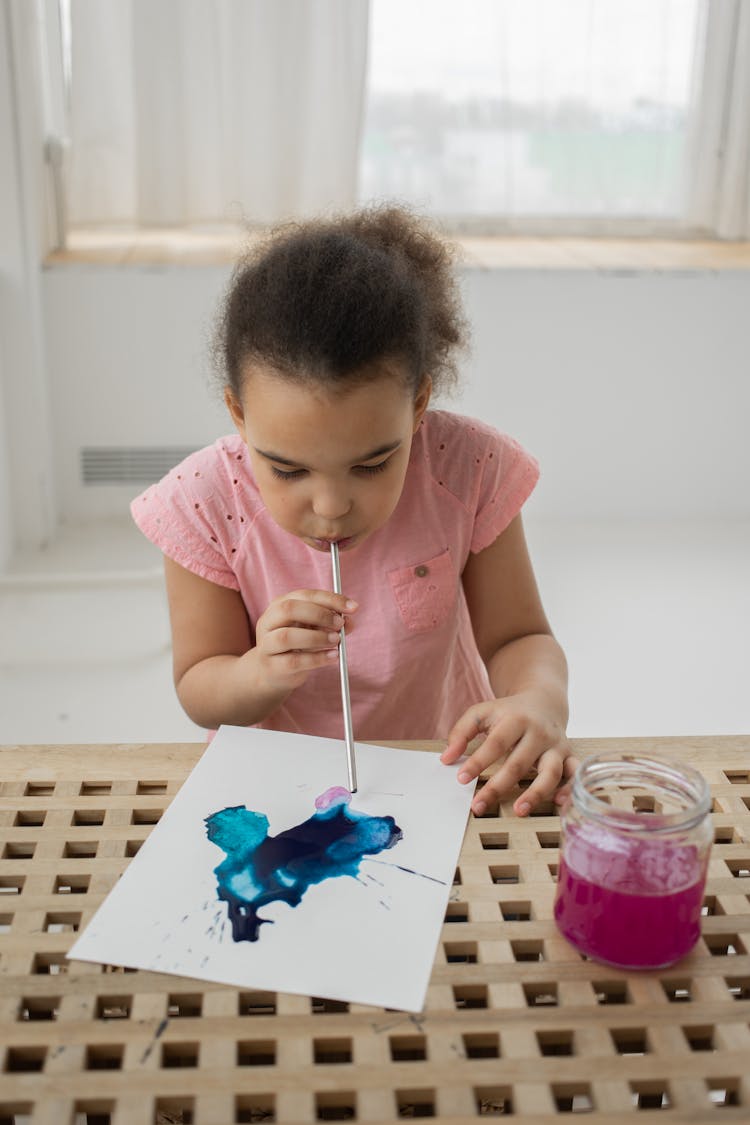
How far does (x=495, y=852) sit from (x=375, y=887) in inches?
3.3

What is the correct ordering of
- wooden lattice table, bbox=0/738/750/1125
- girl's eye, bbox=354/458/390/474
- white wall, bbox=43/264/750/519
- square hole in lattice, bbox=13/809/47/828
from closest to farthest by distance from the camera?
wooden lattice table, bbox=0/738/750/1125 < square hole in lattice, bbox=13/809/47/828 < girl's eye, bbox=354/458/390/474 < white wall, bbox=43/264/750/519

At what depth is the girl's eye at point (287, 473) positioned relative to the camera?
2.80 ft

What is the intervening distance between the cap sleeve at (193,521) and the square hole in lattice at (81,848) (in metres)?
0.39

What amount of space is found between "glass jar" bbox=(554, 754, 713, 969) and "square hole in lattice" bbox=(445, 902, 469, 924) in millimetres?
62

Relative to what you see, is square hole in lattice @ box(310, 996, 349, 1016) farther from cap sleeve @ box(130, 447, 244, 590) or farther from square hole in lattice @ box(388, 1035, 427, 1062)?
cap sleeve @ box(130, 447, 244, 590)

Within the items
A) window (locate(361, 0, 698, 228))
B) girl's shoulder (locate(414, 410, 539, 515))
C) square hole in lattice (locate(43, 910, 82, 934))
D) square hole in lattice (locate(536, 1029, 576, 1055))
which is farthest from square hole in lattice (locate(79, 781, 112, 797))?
window (locate(361, 0, 698, 228))

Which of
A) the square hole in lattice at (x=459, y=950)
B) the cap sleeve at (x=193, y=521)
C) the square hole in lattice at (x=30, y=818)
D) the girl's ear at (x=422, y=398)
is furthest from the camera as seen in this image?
the cap sleeve at (x=193, y=521)

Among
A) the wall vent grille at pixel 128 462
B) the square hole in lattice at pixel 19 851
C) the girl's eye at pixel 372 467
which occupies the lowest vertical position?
the wall vent grille at pixel 128 462

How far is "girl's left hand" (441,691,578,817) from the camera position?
77cm

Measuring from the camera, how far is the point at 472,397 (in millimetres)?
2723

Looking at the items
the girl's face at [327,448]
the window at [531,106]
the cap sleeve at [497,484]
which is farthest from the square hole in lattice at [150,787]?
the window at [531,106]

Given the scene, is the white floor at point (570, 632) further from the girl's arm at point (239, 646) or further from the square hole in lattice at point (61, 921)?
the square hole in lattice at point (61, 921)

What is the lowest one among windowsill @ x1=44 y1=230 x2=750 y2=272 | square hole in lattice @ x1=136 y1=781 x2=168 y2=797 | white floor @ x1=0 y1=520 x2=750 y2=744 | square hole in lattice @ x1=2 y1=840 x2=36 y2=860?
white floor @ x1=0 y1=520 x2=750 y2=744

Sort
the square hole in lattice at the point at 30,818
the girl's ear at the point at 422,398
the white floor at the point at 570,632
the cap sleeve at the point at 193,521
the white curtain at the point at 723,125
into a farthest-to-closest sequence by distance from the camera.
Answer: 1. the white curtain at the point at 723,125
2. the white floor at the point at 570,632
3. the cap sleeve at the point at 193,521
4. the girl's ear at the point at 422,398
5. the square hole in lattice at the point at 30,818
